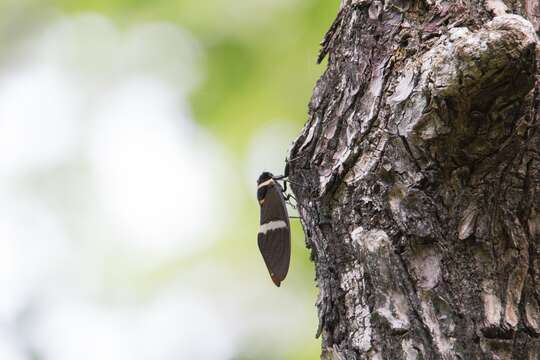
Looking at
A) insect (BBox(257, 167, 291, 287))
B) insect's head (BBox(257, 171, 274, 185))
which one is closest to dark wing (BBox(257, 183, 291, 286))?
insect (BBox(257, 167, 291, 287))

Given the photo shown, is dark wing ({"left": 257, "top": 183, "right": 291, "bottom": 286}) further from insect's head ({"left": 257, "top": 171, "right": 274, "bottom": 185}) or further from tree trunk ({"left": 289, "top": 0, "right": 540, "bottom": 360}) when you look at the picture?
tree trunk ({"left": 289, "top": 0, "right": 540, "bottom": 360})

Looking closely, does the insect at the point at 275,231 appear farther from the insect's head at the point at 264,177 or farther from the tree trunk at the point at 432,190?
the tree trunk at the point at 432,190

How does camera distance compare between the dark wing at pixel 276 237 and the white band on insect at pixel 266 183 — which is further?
the white band on insect at pixel 266 183

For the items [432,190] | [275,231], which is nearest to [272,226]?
[275,231]

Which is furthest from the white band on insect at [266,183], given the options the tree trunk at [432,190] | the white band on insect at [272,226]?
the tree trunk at [432,190]

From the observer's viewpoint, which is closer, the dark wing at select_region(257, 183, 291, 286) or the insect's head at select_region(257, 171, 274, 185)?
the dark wing at select_region(257, 183, 291, 286)

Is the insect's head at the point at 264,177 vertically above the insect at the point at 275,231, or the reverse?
the insect's head at the point at 264,177

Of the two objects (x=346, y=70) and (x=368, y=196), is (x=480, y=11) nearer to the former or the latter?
(x=346, y=70)
